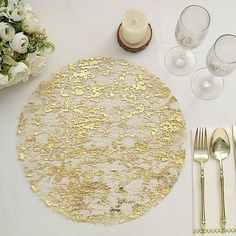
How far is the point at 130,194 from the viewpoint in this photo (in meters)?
1.31

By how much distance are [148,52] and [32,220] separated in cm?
57

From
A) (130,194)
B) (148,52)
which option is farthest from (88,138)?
(148,52)

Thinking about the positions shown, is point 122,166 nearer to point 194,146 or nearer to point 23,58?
point 194,146

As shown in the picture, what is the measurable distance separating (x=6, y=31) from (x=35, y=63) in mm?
130

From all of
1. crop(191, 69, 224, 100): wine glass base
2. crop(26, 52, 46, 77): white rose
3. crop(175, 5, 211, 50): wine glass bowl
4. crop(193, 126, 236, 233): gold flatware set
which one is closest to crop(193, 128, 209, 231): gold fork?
crop(193, 126, 236, 233): gold flatware set

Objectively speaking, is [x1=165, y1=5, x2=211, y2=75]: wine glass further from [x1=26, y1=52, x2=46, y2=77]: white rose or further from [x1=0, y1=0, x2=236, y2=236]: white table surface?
[x1=26, y1=52, x2=46, y2=77]: white rose

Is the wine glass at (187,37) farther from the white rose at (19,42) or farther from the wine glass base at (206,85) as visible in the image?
the white rose at (19,42)

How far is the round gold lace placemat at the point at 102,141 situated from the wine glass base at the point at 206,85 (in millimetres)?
81

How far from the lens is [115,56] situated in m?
1.43

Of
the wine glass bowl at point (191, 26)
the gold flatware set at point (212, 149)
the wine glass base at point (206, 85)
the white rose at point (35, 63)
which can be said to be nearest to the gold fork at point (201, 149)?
the gold flatware set at point (212, 149)

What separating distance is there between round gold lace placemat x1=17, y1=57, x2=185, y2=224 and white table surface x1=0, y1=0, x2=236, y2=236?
0.02 meters

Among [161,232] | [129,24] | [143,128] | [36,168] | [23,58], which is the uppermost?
[129,24]

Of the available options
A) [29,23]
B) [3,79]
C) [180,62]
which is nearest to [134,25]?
[180,62]

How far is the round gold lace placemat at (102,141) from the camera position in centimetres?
131
